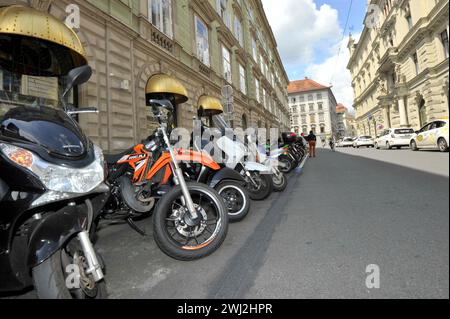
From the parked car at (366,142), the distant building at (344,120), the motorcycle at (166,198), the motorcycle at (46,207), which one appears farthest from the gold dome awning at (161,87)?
the distant building at (344,120)

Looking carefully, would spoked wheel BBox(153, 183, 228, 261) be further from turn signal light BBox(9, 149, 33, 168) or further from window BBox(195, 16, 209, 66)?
window BBox(195, 16, 209, 66)

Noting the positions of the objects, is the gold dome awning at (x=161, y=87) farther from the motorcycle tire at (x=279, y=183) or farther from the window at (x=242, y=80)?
the window at (x=242, y=80)

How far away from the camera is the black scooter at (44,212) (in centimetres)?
144

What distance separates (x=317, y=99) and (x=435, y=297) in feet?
288

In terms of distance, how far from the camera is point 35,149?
1.58 meters

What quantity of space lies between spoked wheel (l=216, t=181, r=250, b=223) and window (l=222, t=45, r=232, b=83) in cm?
1350

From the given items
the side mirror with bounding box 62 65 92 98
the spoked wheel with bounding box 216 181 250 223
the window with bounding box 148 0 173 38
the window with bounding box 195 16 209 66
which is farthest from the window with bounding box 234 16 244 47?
the side mirror with bounding box 62 65 92 98

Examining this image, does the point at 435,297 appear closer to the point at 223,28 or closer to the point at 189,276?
the point at 189,276

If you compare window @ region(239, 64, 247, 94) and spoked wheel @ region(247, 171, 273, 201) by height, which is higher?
window @ region(239, 64, 247, 94)

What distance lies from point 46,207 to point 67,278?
0.43m

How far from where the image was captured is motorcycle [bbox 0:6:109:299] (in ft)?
4.73

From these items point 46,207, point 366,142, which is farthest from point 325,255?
point 366,142

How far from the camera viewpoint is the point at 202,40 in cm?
1354

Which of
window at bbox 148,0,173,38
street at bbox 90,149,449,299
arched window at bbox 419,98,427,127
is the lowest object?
street at bbox 90,149,449,299
